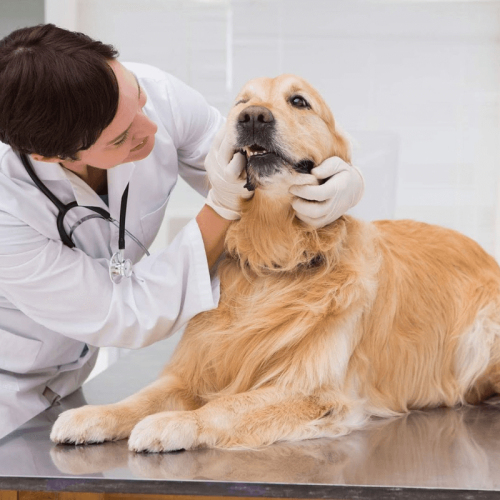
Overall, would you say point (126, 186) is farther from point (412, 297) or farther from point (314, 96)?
point (412, 297)

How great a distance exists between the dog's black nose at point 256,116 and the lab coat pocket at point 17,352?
2.57ft

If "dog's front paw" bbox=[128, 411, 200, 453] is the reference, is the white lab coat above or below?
above

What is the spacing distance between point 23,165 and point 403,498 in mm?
1032

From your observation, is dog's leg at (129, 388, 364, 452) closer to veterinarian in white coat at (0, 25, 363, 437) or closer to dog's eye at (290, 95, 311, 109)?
veterinarian in white coat at (0, 25, 363, 437)

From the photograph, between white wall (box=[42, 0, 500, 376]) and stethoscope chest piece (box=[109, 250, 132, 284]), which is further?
white wall (box=[42, 0, 500, 376])

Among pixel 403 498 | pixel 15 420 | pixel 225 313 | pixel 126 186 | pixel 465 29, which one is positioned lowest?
pixel 15 420

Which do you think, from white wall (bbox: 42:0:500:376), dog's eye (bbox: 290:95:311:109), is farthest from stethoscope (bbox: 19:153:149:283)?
white wall (bbox: 42:0:500:376)

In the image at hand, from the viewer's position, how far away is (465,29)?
4359 millimetres

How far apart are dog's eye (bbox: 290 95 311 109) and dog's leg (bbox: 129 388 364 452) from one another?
0.60 metres

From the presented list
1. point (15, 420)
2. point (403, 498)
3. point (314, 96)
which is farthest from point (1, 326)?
point (403, 498)

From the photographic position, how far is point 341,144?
1643 millimetres

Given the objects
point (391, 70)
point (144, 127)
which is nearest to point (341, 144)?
point (144, 127)

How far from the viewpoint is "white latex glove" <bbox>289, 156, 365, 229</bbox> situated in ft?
4.94

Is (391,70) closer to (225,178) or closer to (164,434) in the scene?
(225,178)
